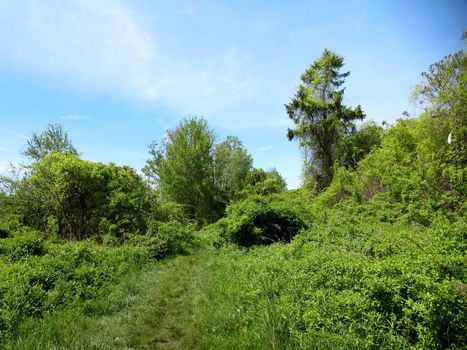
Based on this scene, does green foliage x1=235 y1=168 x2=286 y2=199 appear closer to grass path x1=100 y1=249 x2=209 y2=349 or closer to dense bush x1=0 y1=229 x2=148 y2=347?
dense bush x1=0 y1=229 x2=148 y2=347

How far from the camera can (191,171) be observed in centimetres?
3484

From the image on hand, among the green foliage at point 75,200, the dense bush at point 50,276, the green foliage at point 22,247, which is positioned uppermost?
the green foliage at point 75,200

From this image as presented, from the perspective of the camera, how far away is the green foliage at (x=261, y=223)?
14.0 metres

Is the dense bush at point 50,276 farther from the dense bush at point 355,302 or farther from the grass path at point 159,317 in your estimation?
the dense bush at point 355,302

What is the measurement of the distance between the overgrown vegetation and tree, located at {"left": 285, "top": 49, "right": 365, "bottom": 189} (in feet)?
1.57

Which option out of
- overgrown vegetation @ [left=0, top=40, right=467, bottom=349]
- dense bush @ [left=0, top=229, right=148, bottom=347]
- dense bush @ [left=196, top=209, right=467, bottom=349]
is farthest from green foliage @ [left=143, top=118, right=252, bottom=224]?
dense bush @ [left=196, top=209, right=467, bottom=349]

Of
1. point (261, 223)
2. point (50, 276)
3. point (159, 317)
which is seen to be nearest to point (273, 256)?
point (159, 317)

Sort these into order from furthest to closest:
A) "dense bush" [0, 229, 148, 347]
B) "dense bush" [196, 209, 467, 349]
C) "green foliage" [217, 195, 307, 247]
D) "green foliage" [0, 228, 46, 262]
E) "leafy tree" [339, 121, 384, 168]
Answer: "leafy tree" [339, 121, 384, 168], "green foliage" [217, 195, 307, 247], "green foliage" [0, 228, 46, 262], "dense bush" [0, 229, 148, 347], "dense bush" [196, 209, 467, 349]

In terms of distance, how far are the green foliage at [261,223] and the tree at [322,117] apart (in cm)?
1335

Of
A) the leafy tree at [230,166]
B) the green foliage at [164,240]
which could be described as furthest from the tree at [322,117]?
the green foliage at [164,240]

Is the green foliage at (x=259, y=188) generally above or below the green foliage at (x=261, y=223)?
above

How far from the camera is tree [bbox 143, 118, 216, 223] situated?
1363 inches

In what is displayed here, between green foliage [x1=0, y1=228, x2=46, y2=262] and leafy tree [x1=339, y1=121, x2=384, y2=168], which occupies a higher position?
leafy tree [x1=339, y1=121, x2=384, y2=168]

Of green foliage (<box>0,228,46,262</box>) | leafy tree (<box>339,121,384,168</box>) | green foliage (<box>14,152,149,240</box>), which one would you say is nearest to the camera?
green foliage (<box>0,228,46,262</box>)
